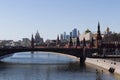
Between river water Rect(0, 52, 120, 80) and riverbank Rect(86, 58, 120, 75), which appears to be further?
riverbank Rect(86, 58, 120, 75)

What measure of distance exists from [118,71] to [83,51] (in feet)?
169

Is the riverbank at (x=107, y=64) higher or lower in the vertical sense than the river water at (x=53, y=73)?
higher

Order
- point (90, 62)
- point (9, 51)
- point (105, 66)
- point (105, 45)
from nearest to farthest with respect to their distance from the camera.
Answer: point (105, 66) < point (90, 62) < point (9, 51) < point (105, 45)

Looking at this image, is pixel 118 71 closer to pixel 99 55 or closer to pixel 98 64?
pixel 98 64

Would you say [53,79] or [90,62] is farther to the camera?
[90,62]

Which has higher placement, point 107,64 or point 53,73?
point 107,64

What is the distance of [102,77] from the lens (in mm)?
71812

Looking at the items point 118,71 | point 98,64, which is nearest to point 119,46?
point 98,64

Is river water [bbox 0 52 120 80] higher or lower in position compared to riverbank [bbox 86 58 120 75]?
lower

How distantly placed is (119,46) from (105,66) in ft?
232

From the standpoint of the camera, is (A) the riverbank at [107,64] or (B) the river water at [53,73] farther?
(A) the riverbank at [107,64]

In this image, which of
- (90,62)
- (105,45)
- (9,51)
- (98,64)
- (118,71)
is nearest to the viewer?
(118,71)

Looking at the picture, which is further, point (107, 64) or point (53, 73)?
point (107, 64)

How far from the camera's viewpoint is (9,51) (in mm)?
119750
